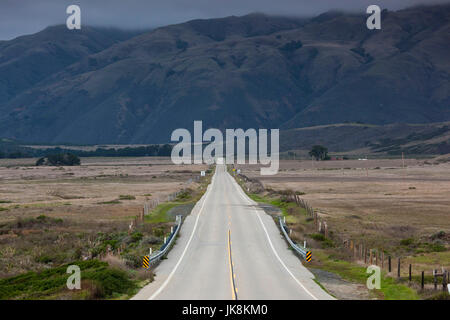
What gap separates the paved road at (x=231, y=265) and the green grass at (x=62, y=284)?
42.7 inches

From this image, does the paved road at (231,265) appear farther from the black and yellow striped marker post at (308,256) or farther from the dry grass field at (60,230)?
the dry grass field at (60,230)

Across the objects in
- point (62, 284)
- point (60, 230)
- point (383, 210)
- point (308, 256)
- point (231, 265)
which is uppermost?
point (383, 210)

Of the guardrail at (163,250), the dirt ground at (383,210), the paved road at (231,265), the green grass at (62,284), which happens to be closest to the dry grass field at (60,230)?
the guardrail at (163,250)

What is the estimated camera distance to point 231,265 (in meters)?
29.6

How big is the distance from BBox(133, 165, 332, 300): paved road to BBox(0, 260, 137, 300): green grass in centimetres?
109

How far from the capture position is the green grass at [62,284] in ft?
73.9

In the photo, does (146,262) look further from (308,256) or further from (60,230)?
(60,230)

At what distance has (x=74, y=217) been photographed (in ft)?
181

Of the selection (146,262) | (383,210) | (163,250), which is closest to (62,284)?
(146,262)

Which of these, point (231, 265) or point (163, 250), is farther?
point (163, 250)

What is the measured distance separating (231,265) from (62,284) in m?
8.59

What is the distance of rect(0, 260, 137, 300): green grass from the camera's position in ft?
73.9

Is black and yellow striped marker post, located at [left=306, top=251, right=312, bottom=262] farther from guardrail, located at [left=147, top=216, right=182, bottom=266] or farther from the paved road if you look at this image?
guardrail, located at [left=147, top=216, right=182, bottom=266]
